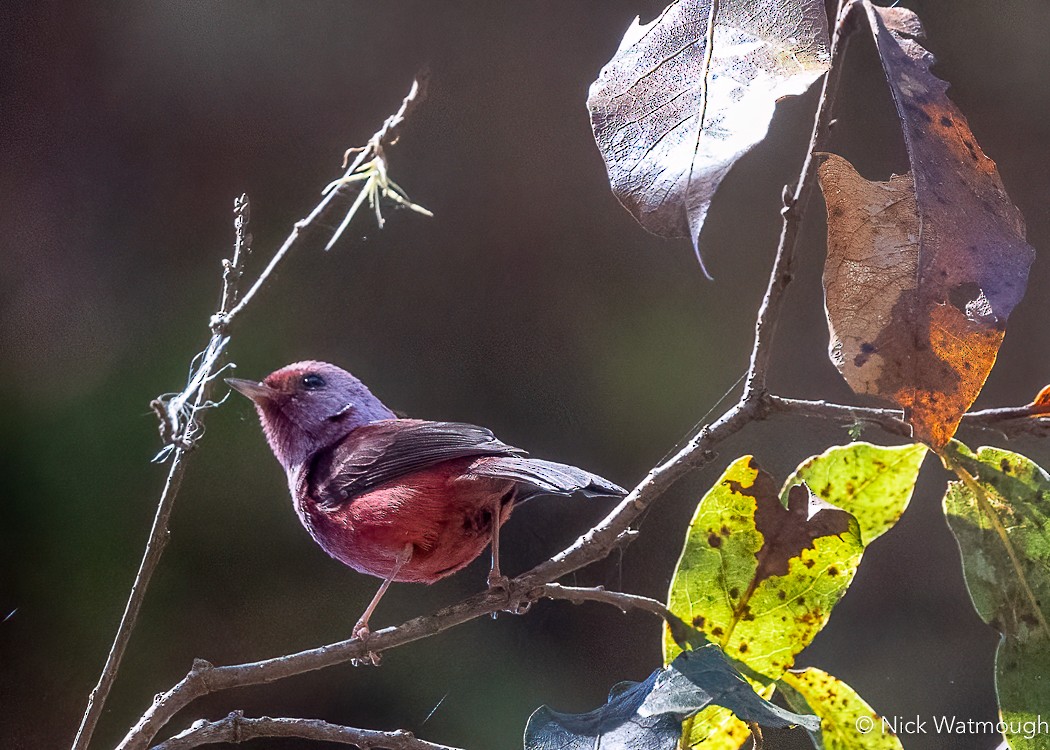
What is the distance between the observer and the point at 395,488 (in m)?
Answer: 0.65

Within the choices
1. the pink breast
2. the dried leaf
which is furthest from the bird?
the dried leaf

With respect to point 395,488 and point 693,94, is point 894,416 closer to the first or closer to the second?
point 693,94

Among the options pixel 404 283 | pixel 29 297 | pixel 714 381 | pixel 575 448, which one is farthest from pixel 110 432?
pixel 714 381

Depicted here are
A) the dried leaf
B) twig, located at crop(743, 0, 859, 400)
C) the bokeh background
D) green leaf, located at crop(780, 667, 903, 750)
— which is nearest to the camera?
the dried leaf

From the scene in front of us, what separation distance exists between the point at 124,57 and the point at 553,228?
35 centimetres

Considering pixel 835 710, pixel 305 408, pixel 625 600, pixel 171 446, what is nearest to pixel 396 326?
pixel 305 408

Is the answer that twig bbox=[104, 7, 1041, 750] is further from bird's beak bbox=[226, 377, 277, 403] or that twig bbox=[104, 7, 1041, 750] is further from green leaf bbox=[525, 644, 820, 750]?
bird's beak bbox=[226, 377, 277, 403]

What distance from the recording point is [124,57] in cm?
73

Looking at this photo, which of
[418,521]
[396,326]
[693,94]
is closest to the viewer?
[693,94]

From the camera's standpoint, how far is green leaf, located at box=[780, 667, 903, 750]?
59 centimetres

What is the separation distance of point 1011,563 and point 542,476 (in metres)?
0.28

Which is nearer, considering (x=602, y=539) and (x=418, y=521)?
(x=602, y=539)

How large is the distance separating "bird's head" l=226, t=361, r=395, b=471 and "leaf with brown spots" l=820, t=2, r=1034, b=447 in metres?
0.37

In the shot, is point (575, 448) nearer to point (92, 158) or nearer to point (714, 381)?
point (714, 381)
